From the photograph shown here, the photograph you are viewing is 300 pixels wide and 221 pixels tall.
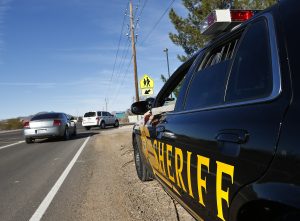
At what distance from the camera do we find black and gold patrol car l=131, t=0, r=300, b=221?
1976mm

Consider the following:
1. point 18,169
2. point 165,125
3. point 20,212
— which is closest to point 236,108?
point 165,125

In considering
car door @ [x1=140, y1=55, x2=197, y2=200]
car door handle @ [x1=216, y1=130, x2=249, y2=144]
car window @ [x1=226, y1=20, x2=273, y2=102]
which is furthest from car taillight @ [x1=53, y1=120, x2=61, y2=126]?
car door handle @ [x1=216, y1=130, x2=249, y2=144]

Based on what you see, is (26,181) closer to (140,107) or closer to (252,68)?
(140,107)

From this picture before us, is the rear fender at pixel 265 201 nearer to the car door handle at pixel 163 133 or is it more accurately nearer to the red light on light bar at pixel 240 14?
the car door handle at pixel 163 133

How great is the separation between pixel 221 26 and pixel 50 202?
4.12 metres

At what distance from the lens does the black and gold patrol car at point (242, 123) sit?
1.98 m

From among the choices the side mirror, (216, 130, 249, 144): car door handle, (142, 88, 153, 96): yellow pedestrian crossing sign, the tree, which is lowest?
(216, 130, 249, 144): car door handle

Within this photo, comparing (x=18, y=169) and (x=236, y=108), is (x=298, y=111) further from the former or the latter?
(x=18, y=169)

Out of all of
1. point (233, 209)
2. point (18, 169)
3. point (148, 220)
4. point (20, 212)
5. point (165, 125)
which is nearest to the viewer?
point (233, 209)

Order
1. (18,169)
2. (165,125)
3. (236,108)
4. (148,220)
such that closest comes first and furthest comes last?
(236,108) < (165,125) < (148,220) < (18,169)

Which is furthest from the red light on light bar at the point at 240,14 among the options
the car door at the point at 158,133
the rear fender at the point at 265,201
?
the rear fender at the point at 265,201

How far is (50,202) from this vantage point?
646 centimetres

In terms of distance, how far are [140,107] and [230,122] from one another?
11.9 feet

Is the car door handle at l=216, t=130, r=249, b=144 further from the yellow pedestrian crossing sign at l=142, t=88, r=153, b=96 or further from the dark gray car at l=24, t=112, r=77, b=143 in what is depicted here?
the yellow pedestrian crossing sign at l=142, t=88, r=153, b=96
